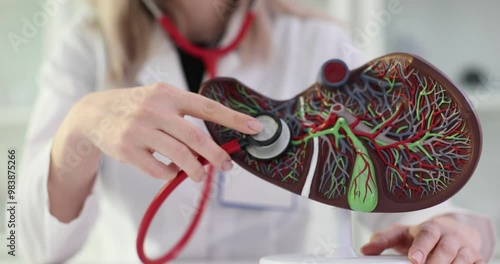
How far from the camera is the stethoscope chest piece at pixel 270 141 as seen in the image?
0.48 m

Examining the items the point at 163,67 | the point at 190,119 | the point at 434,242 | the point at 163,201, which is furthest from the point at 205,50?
the point at 434,242

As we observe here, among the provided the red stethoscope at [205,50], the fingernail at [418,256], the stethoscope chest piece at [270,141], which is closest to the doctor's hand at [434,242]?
the fingernail at [418,256]

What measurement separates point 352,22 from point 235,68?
2.20 feet

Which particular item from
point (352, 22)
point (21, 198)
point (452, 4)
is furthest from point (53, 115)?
point (452, 4)

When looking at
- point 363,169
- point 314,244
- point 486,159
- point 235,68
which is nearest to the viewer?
point 363,169

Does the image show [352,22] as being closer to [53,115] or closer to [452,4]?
[452,4]

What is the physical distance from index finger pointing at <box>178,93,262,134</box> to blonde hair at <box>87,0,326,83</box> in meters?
0.44

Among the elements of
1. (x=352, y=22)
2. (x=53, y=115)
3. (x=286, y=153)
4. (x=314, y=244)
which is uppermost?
(x=352, y=22)

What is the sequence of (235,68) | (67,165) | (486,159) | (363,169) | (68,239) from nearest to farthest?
(363,169) < (67,165) < (68,239) < (235,68) < (486,159)

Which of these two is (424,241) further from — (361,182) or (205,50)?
(205,50)

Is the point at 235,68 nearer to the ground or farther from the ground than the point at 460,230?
farther from the ground

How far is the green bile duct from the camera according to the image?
18.8 inches

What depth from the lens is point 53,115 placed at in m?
0.83

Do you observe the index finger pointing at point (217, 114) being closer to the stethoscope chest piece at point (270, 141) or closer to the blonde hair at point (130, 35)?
the stethoscope chest piece at point (270, 141)
